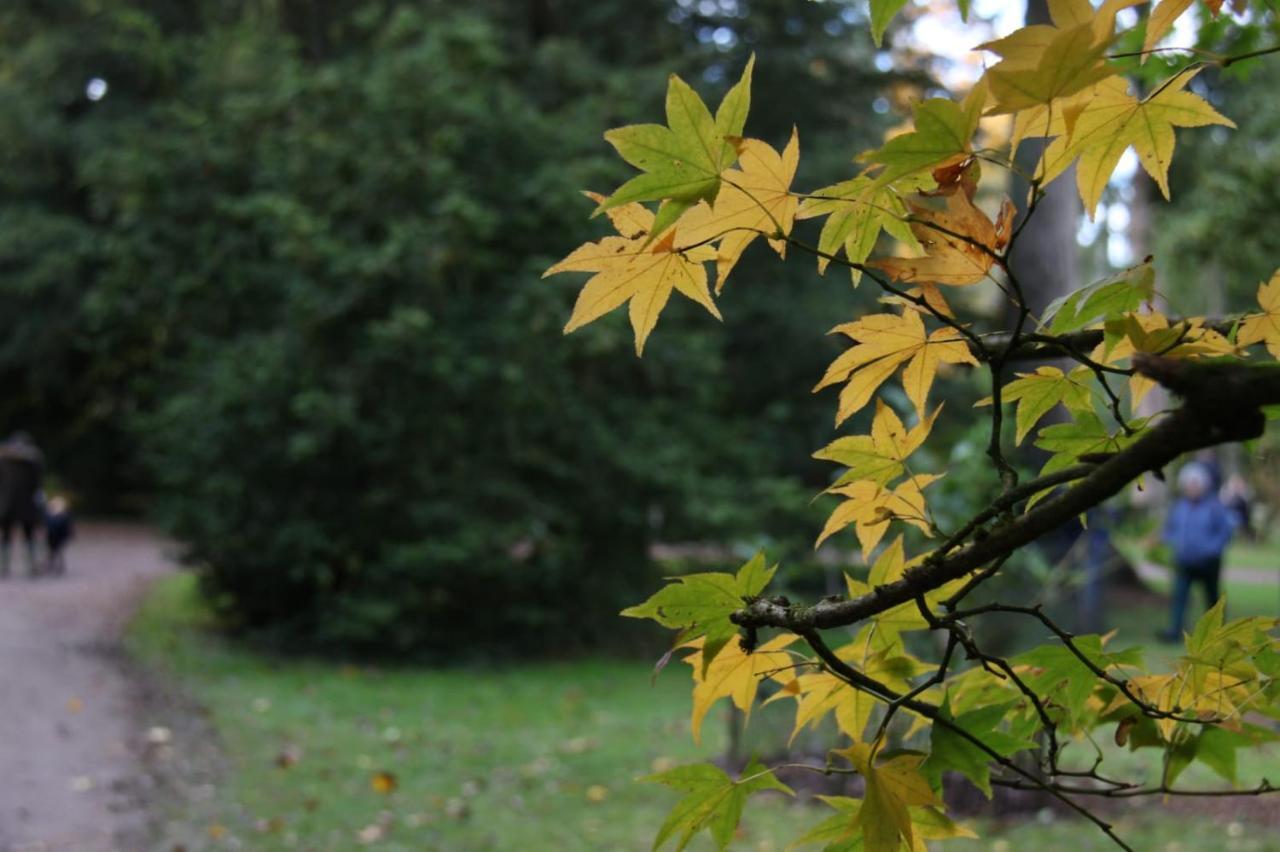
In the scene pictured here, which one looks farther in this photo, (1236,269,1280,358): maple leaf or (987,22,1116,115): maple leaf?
(1236,269,1280,358): maple leaf

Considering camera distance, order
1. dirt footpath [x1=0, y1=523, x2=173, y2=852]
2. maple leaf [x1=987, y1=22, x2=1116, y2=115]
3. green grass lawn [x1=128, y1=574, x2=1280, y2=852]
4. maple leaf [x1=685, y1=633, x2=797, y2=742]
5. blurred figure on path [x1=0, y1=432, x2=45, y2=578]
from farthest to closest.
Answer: blurred figure on path [x1=0, y1=432, x2=45, y2=578]
dirt footpath [x1=0, y1=523, x2=173, y2=852]
green grass lawn [x1=128, y1=574, x2=1280, y2=852]
maple leaf [x1=685, y1=633, x2=797, y2=742]
maple leaf [x1=987, y1=22, x2=1116, y2=115]

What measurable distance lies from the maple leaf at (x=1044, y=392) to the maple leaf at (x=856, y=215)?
178 mm

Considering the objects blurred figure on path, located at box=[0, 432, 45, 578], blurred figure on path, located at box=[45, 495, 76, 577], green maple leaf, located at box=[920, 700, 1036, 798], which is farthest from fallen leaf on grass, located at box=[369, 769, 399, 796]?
blurred figure on path, located at box=[45, 495, 76, 577]

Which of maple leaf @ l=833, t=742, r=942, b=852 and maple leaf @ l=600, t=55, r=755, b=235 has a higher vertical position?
maple leaf @ l=600, t=55, r=755, b=235

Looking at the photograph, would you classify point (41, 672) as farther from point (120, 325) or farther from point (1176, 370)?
point (1176, 370)

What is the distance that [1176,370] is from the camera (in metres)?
0.82

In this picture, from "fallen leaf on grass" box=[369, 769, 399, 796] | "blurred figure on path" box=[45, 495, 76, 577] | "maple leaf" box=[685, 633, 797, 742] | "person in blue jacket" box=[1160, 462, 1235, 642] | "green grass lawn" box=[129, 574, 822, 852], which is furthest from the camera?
"blurred figure on path" box=[45, 495, 76, 577]

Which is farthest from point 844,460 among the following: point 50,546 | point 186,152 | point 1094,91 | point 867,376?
point 50,546

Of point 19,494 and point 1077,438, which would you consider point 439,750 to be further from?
point 19,494

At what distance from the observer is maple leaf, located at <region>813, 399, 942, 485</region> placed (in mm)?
1272

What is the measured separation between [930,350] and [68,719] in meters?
8.74

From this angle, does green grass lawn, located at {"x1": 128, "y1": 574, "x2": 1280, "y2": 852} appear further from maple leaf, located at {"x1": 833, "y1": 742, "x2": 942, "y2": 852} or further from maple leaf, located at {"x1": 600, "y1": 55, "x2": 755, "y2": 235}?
maple leaf, located at {"x1": 600, "y1": 55, "x2": 755, "y2": 235}

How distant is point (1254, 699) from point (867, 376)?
53cm

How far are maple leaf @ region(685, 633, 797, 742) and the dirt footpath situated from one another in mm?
5509
